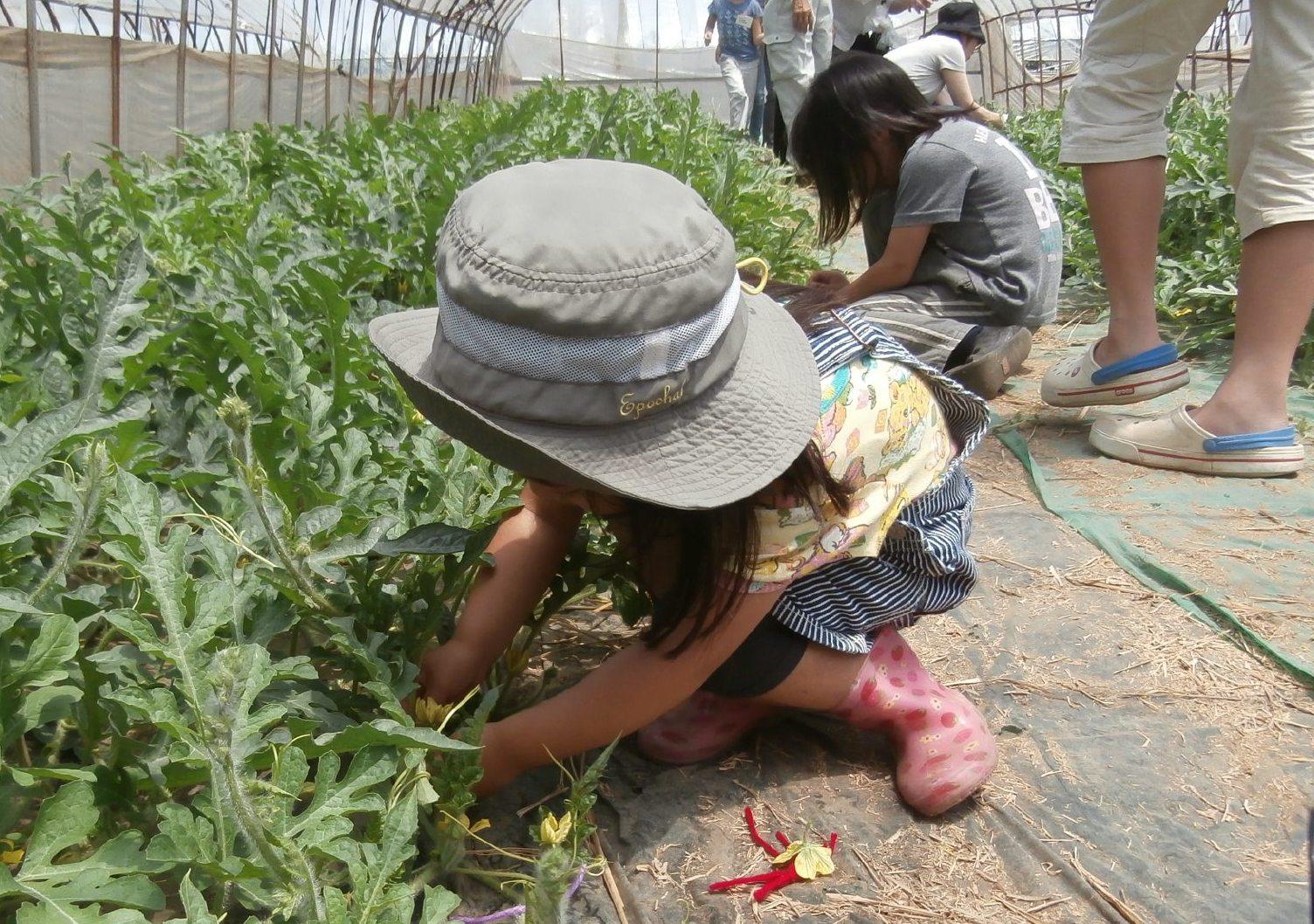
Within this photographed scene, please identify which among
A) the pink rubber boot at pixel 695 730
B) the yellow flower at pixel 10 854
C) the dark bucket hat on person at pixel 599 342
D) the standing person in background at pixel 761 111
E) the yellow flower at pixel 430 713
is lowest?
the pink rubber boot at pixel 695 730

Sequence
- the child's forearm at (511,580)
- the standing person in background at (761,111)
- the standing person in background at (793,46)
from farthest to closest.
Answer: the standing person in background at (761,111) < the standing person in background at (793,46) < the child's forearm at (511,580)

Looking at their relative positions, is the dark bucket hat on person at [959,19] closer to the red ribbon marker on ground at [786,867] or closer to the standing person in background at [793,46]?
the standing person in background at [793,46]

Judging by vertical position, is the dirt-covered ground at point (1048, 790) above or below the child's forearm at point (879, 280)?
below

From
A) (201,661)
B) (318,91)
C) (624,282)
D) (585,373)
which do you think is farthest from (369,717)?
(318,91)

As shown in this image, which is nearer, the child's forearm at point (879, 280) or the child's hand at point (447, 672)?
the child's hand at point (447, 672)

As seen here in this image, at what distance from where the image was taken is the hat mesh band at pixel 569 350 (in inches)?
49.0

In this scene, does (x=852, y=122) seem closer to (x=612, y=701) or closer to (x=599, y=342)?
(x=612, y=701)

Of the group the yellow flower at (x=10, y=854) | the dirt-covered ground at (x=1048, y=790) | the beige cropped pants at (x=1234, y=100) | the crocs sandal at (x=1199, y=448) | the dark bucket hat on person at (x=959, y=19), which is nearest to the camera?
the yellow flower at (x=10, y=854)

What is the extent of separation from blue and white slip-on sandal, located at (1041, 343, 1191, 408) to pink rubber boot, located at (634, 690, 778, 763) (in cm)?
192

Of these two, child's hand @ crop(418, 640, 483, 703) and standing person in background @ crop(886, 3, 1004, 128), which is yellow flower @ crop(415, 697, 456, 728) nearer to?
child's hand @ crop(418, 640, 483, 703)

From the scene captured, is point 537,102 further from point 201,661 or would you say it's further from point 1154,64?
point 201,661

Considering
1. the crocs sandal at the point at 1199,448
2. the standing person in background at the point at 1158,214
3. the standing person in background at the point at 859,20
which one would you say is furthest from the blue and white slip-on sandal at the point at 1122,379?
the standing person in background at the point at 859,20

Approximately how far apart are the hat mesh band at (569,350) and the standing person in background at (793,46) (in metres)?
8.39

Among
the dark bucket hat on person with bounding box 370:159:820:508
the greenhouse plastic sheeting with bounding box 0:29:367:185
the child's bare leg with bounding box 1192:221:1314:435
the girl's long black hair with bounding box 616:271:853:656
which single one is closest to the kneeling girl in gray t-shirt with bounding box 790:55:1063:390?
the child's bare leg with bounding box 1192:221:1314:435
